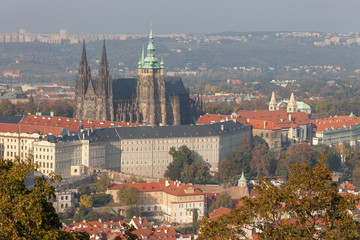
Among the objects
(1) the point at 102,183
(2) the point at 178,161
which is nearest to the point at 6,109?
(2) the point at 178,161

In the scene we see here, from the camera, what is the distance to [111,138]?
3888 inches

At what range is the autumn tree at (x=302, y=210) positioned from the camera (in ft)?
93.1

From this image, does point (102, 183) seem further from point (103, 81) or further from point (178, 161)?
point (103, 81)

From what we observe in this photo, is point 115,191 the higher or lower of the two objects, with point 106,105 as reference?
lower

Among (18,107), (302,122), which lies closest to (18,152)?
(18,107)

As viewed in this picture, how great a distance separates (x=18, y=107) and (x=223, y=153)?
3562cm

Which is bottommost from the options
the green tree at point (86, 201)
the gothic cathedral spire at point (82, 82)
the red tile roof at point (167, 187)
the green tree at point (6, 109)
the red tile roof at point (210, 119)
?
the green tree at point (86, 201)

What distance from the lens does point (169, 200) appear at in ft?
265

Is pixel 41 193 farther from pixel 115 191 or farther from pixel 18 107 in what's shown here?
pixel 18 107

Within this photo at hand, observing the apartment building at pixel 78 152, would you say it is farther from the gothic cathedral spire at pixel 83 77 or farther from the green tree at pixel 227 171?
the gothic cathedral spire at pixel 83 77

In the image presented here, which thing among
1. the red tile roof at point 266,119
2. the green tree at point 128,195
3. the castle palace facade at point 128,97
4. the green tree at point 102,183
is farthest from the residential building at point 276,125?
the green tree at point 128,195

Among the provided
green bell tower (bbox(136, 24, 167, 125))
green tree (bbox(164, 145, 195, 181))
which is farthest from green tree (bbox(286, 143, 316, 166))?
green bell tower (bbox(136, 24, 167, 125))

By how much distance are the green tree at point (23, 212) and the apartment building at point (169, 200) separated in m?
51.9

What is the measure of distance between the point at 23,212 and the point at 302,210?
784 centimetres
